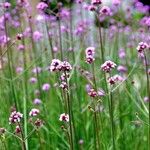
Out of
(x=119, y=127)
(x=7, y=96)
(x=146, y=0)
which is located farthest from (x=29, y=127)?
(x=146, y=0)

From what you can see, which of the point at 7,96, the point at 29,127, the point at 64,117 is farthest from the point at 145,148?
the point at 64,117

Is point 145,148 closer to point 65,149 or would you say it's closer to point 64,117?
point 65,149

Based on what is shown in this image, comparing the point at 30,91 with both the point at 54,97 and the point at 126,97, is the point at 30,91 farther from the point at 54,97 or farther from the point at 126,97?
the point at 126,97

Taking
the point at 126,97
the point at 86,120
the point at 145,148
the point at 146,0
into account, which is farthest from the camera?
the point at 146,0

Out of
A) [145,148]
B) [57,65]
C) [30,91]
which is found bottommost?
[145,148]

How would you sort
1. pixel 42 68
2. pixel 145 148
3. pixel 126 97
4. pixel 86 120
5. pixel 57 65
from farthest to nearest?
1. pixel 42 68
2. pixel 126 97
3. pixel 86 120
4. pixel 145 148
5. pixel 57 65

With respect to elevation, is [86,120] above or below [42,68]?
below

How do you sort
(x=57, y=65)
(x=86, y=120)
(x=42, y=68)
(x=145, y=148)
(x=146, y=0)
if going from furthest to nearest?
(x=146, y=0) → (x=42, y=68) → (x=86, y=120) → (x=145, y=148) → (x=57, y=65)

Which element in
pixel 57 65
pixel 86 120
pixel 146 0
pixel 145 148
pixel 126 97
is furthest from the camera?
pixel 146 0

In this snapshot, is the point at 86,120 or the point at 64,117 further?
the point at 86,120
